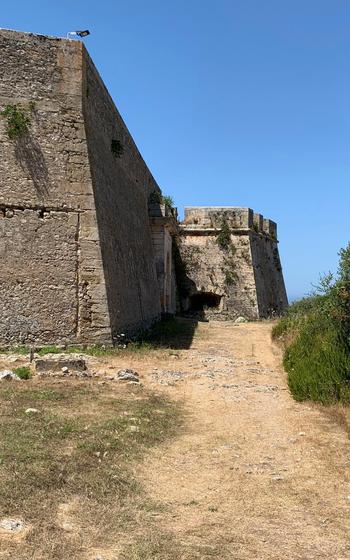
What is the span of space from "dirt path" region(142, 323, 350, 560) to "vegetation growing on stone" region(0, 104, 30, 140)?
19.2ft

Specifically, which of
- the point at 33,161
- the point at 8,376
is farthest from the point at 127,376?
the point at 33,161

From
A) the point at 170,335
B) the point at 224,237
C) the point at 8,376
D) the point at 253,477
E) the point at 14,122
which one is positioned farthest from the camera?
the point at 224,237

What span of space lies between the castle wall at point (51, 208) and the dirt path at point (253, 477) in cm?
303

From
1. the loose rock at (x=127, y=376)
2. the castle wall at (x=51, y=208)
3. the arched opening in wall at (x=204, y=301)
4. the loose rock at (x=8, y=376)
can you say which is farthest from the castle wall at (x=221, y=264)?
the loose rock at (x=8, y=376)

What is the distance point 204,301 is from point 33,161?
15.0 metres

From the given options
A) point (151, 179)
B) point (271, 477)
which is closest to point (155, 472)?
point (271, 477)

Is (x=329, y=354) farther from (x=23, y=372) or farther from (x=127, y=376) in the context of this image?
(x=23, y=372)

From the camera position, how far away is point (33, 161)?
10977mm

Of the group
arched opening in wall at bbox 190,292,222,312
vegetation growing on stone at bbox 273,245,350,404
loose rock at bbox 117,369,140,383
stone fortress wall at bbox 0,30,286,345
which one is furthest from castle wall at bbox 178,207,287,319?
loose rock at bbox 117,369,140,383

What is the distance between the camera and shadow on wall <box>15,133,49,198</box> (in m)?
10.9

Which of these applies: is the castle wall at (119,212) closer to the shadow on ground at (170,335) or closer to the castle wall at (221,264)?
the shadow on ground at (170,335)

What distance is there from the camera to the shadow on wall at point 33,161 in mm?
10930

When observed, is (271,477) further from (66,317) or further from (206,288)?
(206,288)

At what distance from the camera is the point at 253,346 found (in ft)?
46.3
